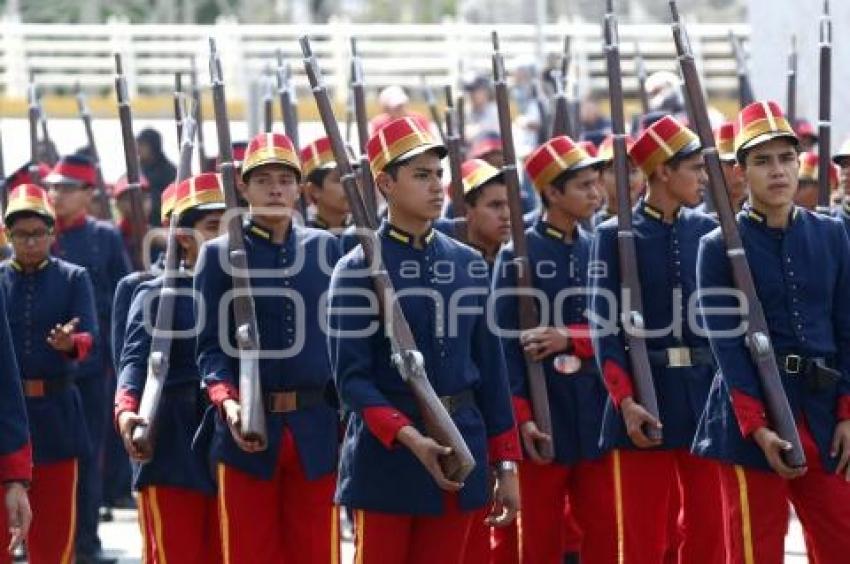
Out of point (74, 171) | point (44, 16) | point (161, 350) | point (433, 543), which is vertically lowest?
point (433, 543)

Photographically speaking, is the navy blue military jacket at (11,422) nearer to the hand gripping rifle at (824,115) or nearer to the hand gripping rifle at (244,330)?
the hand gripping rifle at (244,330)

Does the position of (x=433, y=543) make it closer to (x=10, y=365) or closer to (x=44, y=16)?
(x=10, y=365)

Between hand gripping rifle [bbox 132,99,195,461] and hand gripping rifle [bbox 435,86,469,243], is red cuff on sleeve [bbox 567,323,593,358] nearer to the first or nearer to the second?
hand gripping rifle [bbox 435,86,469,243]

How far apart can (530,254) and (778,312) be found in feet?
6.67

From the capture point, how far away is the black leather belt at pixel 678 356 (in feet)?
32.2

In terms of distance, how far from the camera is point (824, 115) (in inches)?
443

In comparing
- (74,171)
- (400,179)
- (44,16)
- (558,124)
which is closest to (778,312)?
A: (400,179)

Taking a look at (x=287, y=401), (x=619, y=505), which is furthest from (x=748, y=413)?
(x=287, y=401)

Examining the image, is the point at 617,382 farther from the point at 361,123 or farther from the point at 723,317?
the point at 361,123

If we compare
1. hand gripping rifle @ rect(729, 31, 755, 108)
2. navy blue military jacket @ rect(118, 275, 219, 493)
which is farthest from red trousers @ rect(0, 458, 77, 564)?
hand gripping rifle @ rect(729, 31, 755, 108)

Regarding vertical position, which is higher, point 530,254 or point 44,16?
point 44,16

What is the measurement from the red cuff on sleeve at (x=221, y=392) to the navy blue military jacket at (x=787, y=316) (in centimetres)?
161

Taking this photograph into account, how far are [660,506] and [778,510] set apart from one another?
1298 mm

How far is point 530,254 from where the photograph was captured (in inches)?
416
